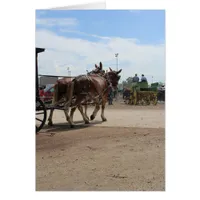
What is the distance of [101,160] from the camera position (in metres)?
4.00

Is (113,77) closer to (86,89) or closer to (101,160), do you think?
(86,89)

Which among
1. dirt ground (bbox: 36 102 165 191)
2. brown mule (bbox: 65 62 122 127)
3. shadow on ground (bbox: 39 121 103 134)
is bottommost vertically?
dirt ground (bbox: 36 102 165 191)

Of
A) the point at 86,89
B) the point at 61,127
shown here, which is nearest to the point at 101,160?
the point at 61,127

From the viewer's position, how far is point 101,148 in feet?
15.1

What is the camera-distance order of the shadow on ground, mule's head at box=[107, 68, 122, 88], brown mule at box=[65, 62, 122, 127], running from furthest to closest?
1. mule's head at box=[107, 68, 122, 88]
2. brown mule at box=[65, 62, 122, 127]
3. the shadow on ground

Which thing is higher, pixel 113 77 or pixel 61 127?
pixel 113 77

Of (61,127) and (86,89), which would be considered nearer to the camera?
(61,127)

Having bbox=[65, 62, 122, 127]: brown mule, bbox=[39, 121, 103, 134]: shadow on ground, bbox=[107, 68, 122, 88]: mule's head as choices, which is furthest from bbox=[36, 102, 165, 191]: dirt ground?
bbox=[107, 68, 122, 88]: mule's head

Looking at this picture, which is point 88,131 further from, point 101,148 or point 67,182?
point 67,182

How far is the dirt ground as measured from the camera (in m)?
3.29

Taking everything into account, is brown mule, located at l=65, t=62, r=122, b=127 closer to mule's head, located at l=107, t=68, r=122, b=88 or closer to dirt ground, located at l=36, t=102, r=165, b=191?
mule's head, located at l=107, t=68, r=122, b=88

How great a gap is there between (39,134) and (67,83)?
1.54 metres

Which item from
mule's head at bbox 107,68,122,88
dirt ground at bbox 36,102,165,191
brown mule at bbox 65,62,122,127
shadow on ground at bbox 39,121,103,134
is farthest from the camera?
mule's head at bbox 107,68,122,88
